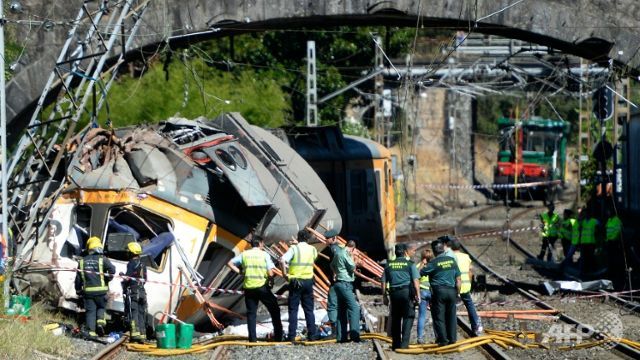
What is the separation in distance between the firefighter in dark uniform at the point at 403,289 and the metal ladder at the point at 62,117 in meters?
5.30

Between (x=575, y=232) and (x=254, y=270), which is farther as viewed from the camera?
(x=575, y=232)

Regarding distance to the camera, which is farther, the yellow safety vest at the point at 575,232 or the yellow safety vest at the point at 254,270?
the yellow safety vest at the point at 575,232

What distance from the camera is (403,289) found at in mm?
15344

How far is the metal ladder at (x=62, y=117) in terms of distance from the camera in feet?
58.4

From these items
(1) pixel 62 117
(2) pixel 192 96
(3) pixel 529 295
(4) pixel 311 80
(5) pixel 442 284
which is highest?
(4) pixel 311 80

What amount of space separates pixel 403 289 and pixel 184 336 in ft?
10.3

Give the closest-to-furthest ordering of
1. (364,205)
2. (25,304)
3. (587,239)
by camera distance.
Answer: (25,304), (587,239), (364,205)

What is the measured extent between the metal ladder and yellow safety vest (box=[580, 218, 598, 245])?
11157mm

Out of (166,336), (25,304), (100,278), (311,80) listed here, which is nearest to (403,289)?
(166,336)

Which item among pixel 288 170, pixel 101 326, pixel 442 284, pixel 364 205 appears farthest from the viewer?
pixel 364 205

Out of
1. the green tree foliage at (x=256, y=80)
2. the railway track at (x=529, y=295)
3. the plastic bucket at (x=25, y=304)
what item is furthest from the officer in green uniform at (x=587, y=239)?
the plastic bucket at (x=25, y=304)

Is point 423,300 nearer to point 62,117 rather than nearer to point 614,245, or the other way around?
point 62,117

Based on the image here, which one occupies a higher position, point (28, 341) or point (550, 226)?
point (28, 341)

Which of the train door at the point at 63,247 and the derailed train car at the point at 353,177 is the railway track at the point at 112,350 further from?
the derailed train car at the point at 353,177
